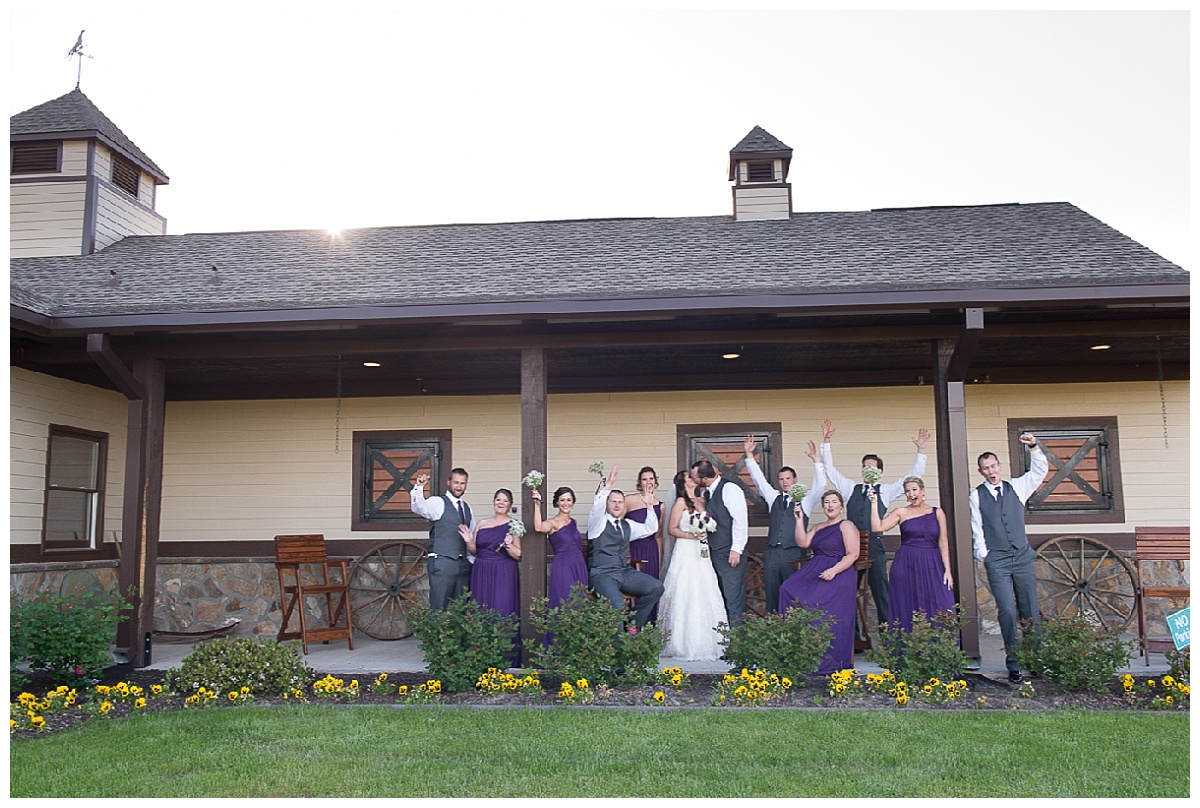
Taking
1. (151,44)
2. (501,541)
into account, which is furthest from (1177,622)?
(151,44)

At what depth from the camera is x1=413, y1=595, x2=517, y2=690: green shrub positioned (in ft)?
20.6

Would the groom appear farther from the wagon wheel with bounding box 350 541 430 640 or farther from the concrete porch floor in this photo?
the wagon wheel with bounding box 350 541 430 640

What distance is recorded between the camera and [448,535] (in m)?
7.74

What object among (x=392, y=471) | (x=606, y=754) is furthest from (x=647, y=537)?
(x=606, y=754)

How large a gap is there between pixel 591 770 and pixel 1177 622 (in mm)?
3062

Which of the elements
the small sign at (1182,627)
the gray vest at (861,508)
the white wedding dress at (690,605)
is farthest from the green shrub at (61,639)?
the small sign at (1182,627)

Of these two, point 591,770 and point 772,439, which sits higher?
point 772,439

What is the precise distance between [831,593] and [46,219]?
9346mm

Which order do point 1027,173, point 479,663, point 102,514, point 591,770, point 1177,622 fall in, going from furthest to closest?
1. point 1027,173
2. point 102,514
3. point 479,663
4. point 1177,622
5. point 591,770

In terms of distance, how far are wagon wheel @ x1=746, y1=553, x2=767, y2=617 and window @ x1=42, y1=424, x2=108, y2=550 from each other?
6.23 metres

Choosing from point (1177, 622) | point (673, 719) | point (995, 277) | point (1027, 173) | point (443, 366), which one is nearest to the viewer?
point (1177, 622)

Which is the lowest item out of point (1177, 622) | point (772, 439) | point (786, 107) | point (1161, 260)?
point (1177, 622)

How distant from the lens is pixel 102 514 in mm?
9484

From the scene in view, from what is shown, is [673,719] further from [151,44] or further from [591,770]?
[151,44]
